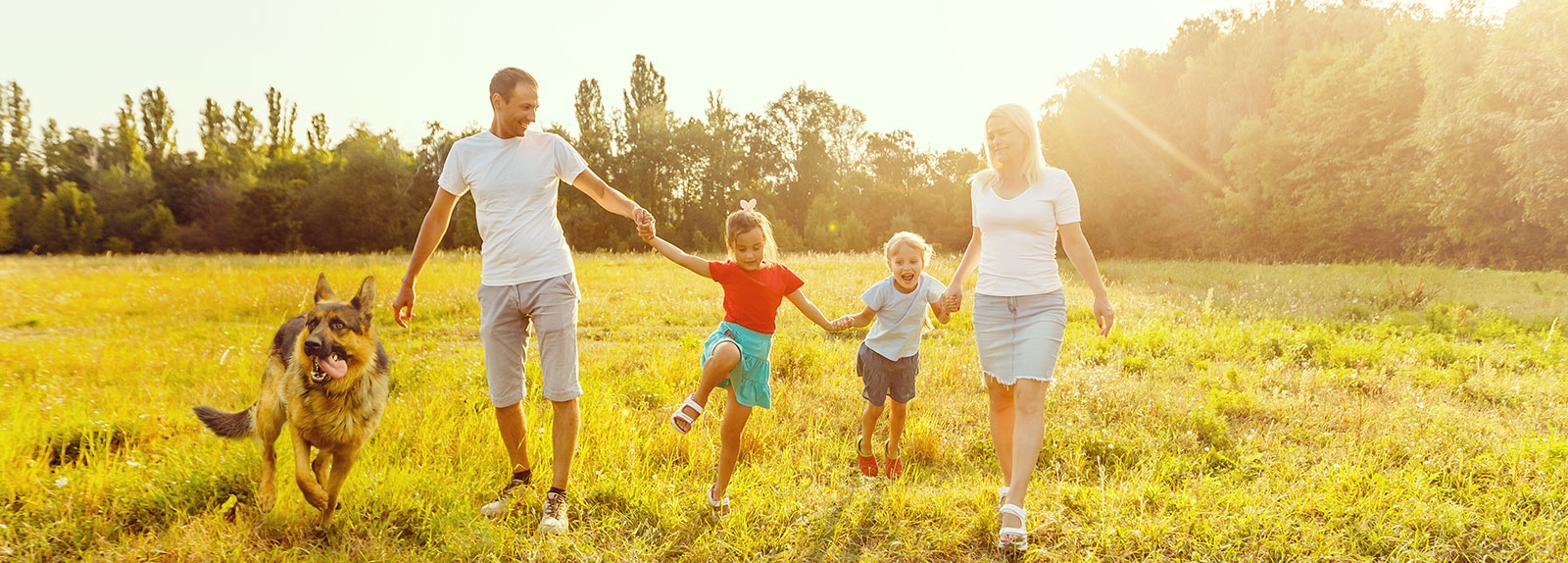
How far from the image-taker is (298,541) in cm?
367

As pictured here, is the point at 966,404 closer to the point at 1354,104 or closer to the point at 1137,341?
the point at 1137,341

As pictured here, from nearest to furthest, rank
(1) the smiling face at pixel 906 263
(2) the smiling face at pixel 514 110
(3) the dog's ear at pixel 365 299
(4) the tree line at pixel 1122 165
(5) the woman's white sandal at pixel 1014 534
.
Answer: (3) the dog's ear at pixel 365 299
(5) the woman's white sandal at pixel 1014 534
(2) the smiling face at pixel 514 110
(1) the smiling face at pixel 906 263
(4) the tree line at pixel 1122 165

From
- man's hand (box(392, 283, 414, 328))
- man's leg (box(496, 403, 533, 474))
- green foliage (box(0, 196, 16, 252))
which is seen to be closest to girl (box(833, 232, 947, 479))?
man's leg (box(496, 403, 533, 474))

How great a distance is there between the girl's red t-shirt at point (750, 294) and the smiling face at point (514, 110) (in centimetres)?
129

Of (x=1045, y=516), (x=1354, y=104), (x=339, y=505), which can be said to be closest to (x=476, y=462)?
(x=339, y=505)

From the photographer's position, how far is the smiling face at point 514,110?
12.9 feet

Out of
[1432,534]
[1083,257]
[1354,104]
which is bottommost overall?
[1432,534]

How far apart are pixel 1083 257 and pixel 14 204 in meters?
58.1

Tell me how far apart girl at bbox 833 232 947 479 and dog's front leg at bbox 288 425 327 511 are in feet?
10.0

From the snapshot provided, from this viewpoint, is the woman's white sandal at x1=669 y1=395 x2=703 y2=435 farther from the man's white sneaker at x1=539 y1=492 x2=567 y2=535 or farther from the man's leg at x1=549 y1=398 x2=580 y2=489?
the man's white sneaker at x1=539 y1=492 x2=567 y2=535

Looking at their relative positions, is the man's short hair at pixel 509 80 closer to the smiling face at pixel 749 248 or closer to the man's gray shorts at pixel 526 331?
the man's gray shorts at pixel 526 331

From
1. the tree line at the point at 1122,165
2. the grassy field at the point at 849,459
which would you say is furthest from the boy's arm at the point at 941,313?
the tree line at the point at 1122,165

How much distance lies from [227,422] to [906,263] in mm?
4055

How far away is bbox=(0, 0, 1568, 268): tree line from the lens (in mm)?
25625
